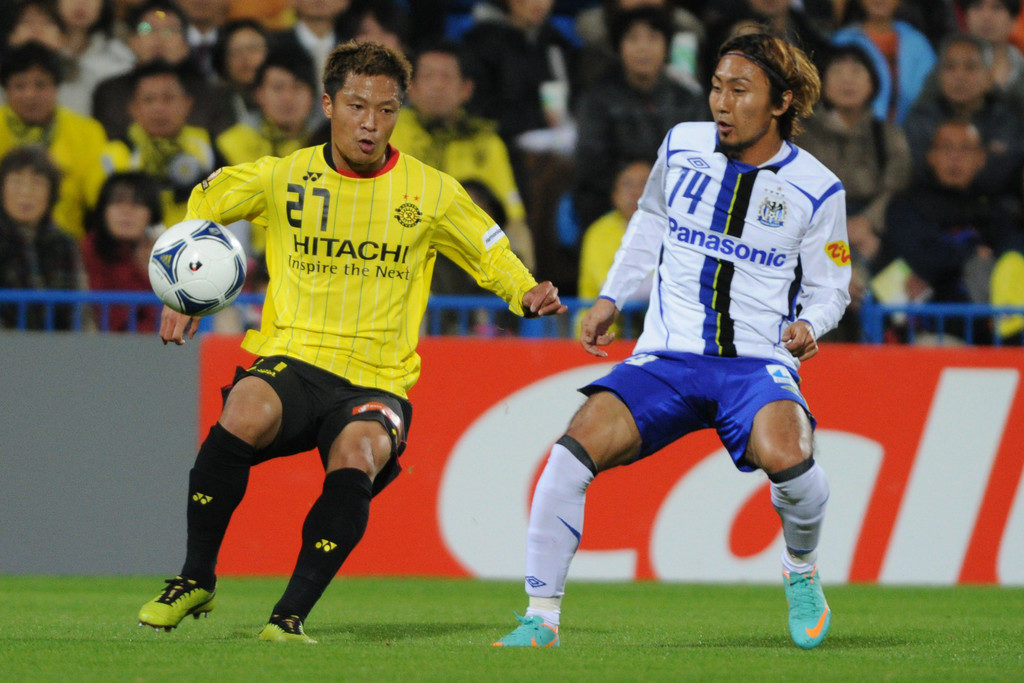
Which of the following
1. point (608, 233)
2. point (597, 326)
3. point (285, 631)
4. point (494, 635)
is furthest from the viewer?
point (608, 233)

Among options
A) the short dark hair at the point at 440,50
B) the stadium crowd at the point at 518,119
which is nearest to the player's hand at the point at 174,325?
the stadium crowd at the point at 518,119

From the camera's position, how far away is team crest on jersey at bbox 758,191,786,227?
5.18m

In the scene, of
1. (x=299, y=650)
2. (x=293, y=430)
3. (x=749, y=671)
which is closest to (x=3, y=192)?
(x=293, y=430)

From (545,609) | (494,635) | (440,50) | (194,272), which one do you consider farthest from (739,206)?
(440,50)

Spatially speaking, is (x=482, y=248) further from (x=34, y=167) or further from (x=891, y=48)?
(x=891, y=48)

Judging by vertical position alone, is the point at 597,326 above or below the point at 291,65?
below

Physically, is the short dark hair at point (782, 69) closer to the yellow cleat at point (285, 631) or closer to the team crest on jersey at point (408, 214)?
the team crest on jersey at point (408, 214)

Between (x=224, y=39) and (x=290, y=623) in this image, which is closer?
(x=290, y=623)

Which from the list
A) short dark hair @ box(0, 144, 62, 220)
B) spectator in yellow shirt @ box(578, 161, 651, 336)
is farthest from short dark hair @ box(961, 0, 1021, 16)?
short dark hair @ box(0, 144, 62, 220)

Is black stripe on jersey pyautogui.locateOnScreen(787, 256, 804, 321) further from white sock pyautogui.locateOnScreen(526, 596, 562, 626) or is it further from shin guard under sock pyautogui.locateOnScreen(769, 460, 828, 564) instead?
white sock pyautogui.locateOnScreen(526, 596, 562, 626)

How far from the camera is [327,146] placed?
5.41 meters

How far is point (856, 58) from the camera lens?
9.98 metres

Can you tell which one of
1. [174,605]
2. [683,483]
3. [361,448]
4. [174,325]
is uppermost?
[174,325]

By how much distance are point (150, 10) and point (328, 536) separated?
19.4ft
